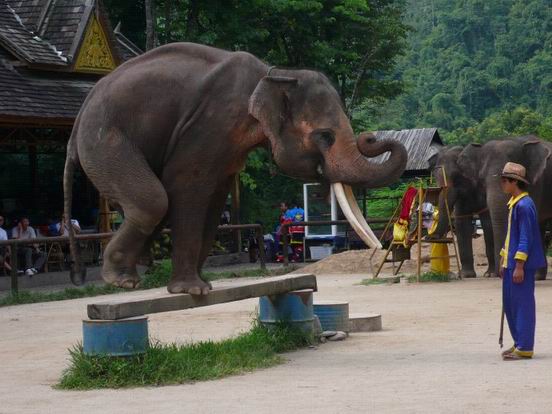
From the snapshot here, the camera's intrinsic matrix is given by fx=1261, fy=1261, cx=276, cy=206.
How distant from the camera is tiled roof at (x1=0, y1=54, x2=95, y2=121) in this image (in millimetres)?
21516

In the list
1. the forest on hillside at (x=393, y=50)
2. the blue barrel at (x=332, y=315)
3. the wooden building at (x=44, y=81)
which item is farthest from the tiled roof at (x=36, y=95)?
the blue barrel at (x=332, y=315)

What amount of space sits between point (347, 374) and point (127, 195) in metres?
2.20

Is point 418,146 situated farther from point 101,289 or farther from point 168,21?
point 101,289

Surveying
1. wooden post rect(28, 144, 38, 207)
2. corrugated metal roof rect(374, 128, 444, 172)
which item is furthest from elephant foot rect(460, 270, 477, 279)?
corrugated metal roof rect(374, 128, 444, 172)

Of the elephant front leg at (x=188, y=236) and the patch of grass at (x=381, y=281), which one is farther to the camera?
the patch of grass at (x=381, y=281)

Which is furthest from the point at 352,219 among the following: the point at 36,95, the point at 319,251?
the point at 319,251

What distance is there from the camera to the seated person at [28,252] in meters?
22.2

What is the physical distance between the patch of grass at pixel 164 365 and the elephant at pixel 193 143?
0.56 m

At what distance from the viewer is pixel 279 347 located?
11320 mm

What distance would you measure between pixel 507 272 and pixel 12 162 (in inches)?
748

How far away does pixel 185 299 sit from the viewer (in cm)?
1009

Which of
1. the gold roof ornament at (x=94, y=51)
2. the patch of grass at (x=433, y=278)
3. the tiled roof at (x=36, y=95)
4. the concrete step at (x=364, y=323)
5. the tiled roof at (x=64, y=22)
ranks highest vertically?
the tiled roof at (x=64, y=22)

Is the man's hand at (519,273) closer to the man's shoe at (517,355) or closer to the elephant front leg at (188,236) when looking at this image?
the man's shoe at (517,355)

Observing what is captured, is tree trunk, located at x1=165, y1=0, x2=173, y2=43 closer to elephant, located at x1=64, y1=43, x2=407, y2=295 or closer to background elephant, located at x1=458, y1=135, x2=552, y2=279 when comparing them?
background elephant, located at x1=458, y1=135, x2=552, y2=279
